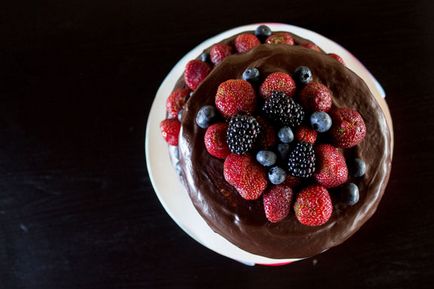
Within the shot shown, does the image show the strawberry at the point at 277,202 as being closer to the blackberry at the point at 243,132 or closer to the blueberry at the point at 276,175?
the blueberry at the point at 276,175

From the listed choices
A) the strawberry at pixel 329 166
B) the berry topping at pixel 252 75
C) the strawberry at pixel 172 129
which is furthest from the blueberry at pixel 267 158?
the strawberry at pixel 172 129

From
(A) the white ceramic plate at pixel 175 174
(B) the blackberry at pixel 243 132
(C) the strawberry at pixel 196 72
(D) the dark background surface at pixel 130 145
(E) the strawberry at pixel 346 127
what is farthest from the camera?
(D) the dark background surface at pixel 130 145

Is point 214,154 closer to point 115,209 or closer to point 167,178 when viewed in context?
point 167,178

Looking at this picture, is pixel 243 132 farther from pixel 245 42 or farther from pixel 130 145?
pixel 130 145

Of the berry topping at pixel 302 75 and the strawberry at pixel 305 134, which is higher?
the berry topping at pixel 302 75

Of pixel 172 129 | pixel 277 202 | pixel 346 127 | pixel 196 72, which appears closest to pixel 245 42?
pixel 196 72

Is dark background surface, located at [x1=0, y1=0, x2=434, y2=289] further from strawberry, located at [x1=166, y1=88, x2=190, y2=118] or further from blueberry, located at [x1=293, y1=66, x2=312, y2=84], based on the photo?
blueberry, located at [x1=293, y1=66, x2=312, y2=84]
